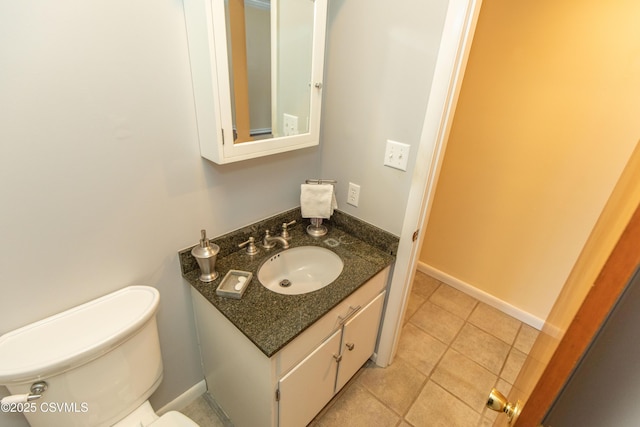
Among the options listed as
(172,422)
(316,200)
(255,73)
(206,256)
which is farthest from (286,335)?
(255,73)

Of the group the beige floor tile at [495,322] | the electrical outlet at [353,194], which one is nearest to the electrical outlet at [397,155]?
the electrical outlet at [353,194]

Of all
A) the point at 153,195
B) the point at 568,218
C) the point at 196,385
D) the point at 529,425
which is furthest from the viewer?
the point at 568,218

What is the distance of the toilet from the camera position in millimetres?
773

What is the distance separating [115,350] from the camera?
0.89 meters

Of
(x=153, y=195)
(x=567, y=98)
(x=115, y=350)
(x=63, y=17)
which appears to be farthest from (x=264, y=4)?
(x=567, y=98)

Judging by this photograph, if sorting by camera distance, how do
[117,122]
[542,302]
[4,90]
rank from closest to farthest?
[4,90] → [117,122] → [542,302]

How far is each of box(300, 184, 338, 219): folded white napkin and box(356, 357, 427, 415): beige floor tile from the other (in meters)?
0.97

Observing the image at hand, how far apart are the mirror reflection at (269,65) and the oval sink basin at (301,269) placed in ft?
1.84

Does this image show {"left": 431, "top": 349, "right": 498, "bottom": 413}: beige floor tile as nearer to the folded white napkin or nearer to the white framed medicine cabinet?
the folded white napkin

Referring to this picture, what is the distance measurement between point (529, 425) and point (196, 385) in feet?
4.80

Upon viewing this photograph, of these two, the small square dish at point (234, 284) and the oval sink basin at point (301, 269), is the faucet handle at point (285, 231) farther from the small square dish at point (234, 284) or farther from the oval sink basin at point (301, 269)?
the small square dish at point (234, 284)

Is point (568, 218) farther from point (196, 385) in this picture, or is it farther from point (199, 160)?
point (196, 385)

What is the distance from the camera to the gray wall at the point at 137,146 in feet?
2.39

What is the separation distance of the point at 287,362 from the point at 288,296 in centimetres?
22
